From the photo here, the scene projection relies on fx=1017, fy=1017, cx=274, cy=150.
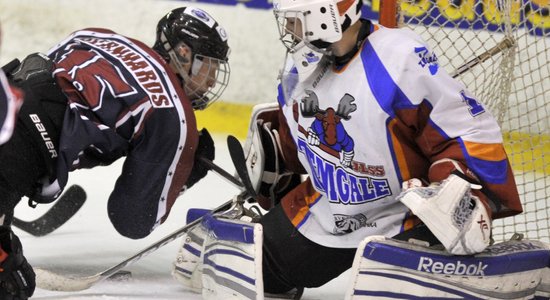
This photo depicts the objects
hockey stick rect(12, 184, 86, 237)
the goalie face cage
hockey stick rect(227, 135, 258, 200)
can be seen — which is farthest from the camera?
hockey stick rect(12, 184, 86, 237)

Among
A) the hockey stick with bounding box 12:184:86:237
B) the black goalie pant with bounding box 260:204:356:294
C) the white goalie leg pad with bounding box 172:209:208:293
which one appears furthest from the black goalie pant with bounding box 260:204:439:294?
the hockey stick with bounding box 12:184:86:237

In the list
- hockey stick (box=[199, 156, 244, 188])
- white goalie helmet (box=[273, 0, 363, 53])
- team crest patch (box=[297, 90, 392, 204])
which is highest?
white goalie helmet (box=[273, 0, 363, 53])

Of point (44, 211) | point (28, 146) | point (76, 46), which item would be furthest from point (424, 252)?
point (44, 211)

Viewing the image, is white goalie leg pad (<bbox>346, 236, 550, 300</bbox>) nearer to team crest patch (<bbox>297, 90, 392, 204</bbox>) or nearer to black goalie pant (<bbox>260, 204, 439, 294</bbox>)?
team crest patch (<bbox>297, 90, 392, 204</bbox>)

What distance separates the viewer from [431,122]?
2189 mm

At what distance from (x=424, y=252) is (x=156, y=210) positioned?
89 cm

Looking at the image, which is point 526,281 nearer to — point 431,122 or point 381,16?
point 431,122

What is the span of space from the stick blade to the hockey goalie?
332mm

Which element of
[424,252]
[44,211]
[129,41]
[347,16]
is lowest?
[44,211]

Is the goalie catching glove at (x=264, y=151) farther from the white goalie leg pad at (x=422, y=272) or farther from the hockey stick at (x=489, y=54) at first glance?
the white goalie leg pad at (x=422, y=272)

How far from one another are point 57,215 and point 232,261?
1.18 metres

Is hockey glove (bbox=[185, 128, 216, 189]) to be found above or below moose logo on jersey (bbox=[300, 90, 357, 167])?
below

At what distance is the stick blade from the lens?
255cm

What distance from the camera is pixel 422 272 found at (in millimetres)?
2105
